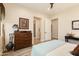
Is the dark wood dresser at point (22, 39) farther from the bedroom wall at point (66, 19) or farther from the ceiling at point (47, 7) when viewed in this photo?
the bedroom wall at point (66, 19)

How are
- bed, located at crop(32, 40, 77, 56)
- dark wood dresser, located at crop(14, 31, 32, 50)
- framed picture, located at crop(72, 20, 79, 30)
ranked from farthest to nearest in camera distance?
1. dark wood dresser, located at crop(14, 31, 32, 50)
2. framed picture, located at crop(72, 20, 79, 30)
3. bed, located at crop(32, 40, 77, 56)

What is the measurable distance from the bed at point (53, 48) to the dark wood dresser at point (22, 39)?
171 mm

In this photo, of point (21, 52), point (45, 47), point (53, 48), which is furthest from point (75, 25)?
point (21, 52)

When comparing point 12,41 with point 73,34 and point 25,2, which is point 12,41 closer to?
point 25,2

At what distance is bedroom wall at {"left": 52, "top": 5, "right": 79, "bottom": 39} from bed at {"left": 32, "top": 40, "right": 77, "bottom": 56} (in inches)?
7.2

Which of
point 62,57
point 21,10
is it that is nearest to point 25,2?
point 21,10

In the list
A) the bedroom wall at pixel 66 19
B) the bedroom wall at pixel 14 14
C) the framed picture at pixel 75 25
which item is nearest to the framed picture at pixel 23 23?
the bedroom wall at pixel 14 14

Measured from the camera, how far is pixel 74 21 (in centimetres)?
184

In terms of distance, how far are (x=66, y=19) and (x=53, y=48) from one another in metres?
0.65

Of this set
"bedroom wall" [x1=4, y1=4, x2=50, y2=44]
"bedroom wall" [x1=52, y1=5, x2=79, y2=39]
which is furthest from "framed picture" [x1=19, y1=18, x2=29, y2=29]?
"bedroom wall" [x1=52, y1=5, x2=79, y2=39]

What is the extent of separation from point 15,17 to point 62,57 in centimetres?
114

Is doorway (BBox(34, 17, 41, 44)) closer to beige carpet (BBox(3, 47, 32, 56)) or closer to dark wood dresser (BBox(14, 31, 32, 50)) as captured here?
dark wood dresser (BBox(14, 31, 32, 50))

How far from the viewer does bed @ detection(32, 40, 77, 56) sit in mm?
1670

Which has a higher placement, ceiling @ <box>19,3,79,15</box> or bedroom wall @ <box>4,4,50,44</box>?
ceiling @ <box>19,3,79,15</box>
